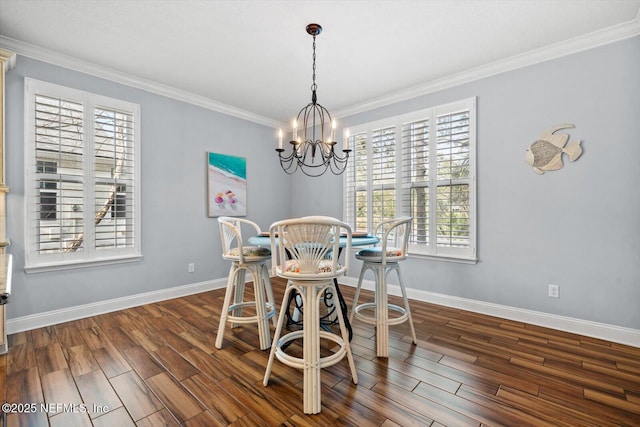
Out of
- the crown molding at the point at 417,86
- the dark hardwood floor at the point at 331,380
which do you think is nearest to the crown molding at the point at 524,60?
the crown molding at the point at 417,86

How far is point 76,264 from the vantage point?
2.98 meters

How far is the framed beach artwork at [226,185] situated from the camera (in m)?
4.08

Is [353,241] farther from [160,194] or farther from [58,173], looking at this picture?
[58,173]

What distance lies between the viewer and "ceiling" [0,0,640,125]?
2.22 metres

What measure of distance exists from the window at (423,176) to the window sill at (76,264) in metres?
2.79

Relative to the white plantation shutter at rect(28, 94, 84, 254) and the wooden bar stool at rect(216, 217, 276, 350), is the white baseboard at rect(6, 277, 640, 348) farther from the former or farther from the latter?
the wooden bar stool at rect(216, 217, 276, 350)

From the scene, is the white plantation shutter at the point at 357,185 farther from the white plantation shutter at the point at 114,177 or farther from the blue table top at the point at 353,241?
the white plantation shutter at the point at 114,177

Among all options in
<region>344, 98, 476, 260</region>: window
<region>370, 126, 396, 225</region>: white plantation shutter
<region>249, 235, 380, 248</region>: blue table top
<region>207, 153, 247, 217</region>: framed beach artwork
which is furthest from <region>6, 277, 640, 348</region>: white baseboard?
<region>249, 235, 380, 248</region>: blue table top

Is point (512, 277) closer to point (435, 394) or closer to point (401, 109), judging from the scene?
point (435, 394)

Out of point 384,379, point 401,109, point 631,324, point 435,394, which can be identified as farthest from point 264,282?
point 631,324

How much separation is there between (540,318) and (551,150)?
1567mm

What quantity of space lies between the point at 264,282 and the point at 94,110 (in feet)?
8.40

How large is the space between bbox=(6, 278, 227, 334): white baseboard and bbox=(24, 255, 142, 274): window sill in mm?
399

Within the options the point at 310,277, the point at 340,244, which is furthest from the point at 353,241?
the point at 310,277
